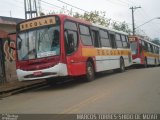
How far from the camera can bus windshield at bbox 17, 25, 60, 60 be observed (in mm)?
15797

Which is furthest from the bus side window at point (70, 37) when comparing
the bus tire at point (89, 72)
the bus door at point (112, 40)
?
the bus door at point (112, 40)

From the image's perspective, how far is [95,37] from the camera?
20.6m

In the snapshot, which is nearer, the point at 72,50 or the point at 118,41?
the point at 72,50

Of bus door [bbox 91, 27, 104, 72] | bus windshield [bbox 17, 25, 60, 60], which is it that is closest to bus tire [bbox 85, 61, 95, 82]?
bus door [bbox 91, 27, 104, 72]

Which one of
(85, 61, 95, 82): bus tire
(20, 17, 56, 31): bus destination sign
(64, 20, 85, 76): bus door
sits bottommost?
(85, 61, 95, 82): bus tire

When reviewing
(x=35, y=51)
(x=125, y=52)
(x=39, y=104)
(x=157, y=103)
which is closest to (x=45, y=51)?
(x=35, y=51)

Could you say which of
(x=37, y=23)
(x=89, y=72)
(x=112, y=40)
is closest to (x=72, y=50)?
(x=37, y=23)

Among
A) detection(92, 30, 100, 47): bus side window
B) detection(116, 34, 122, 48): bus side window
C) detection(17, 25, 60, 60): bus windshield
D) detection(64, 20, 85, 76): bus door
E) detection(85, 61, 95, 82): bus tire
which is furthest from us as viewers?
detection(116, 34, 122, 48): bus side window

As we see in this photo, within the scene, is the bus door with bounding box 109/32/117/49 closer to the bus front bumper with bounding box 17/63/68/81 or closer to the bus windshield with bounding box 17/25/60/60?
the bus windshield with bounding box 17/25/60/60

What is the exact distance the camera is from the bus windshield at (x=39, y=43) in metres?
Answer: 15.8

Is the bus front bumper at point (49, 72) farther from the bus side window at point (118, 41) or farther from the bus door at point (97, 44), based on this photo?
the bus side window at point (118, 41)

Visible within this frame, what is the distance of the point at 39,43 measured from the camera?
16.0m

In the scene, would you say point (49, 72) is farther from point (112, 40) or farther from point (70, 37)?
point (112, 40)

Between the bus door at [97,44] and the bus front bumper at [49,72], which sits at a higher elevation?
the bus door at [97,44]
